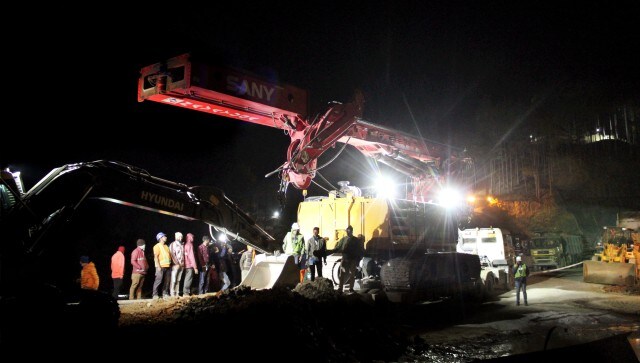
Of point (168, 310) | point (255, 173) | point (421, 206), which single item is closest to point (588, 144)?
point (255, 173)

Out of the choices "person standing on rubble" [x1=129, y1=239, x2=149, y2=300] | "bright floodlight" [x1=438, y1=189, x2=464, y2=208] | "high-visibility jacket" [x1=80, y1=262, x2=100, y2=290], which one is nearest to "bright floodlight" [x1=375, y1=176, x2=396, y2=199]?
"bright floodlight" [x1=438, y1=189, x2=464, y2=208]

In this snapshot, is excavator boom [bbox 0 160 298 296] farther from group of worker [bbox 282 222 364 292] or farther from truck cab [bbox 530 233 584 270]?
truck cab [bbox 530 233 584 270]

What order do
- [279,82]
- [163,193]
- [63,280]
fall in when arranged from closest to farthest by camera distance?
[63,280] < [163,193] < [279,82]

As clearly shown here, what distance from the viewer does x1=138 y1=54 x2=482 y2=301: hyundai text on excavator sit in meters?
7.78

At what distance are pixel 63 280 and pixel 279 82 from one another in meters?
5.31

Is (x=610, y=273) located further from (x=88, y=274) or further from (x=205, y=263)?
(x=88, y=274)

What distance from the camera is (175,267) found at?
1178cm

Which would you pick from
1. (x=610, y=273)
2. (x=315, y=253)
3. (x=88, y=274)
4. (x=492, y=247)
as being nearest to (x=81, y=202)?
(x=88, y=274)

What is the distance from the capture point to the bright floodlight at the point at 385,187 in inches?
495

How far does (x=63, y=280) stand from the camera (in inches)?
222

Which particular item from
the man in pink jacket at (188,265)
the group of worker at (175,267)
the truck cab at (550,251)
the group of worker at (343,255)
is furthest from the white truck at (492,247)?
the man in pink jacket at (188,265)

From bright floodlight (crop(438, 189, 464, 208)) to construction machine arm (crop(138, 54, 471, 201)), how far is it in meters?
0.40

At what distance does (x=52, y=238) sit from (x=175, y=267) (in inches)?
271

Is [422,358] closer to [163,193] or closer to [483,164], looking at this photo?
[163,193]
